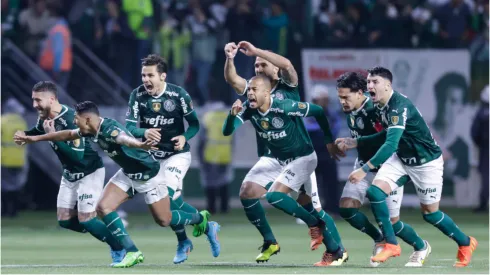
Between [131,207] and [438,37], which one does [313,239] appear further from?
[438,37]

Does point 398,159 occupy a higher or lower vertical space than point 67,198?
higher

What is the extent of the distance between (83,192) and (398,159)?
3.38 metres

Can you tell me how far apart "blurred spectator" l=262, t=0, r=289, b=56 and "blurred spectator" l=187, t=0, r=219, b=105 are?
103 centimetres

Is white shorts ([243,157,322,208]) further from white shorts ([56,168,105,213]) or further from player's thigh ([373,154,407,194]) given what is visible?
white shorts ([56,168,105,213])

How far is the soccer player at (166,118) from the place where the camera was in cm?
1456

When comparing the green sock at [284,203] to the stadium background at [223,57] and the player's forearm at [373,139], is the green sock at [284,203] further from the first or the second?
the stadium background at [223,57]

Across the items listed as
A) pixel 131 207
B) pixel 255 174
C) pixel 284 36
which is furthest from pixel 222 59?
pixel 255 174

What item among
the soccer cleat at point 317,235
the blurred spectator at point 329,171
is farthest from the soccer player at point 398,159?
the blurred spectator at point 329,171

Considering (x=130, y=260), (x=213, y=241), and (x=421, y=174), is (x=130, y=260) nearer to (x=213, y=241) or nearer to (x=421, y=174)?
(x=213, y=241)

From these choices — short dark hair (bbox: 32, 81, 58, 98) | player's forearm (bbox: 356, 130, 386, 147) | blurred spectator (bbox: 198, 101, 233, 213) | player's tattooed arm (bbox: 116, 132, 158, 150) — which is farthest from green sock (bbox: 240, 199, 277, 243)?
blurred spectator (bbox: 198, 101, 233, 213)

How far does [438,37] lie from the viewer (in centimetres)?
2659

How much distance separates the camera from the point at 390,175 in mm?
13742

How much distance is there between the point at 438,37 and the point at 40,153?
8.22m

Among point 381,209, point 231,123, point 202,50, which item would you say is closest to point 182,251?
point 231,123
